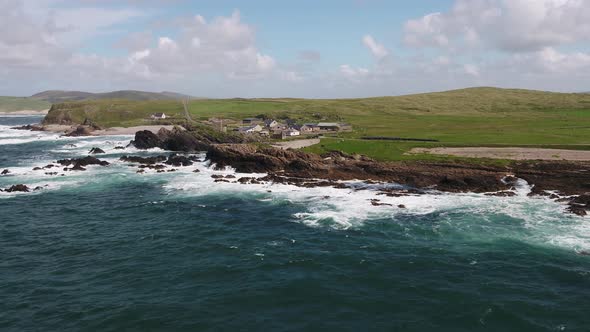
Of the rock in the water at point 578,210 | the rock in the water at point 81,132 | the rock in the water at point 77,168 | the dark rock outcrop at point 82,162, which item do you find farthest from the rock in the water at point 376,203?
the rock in the water at point 81,132

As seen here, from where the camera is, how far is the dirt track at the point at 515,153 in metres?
76.8

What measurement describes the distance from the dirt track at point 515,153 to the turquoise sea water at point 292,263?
60.6 ft

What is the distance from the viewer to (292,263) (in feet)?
123

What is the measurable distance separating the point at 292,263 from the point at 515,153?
63.3 meters

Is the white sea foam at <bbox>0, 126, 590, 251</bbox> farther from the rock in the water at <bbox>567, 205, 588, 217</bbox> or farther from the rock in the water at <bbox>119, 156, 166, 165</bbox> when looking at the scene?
the rock in the water at <bbox>119, 156, 166, 165</bbox>

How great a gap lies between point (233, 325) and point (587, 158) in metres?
74.8

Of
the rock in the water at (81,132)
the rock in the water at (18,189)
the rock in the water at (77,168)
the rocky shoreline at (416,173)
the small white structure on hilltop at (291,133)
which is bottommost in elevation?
the rock in the water at (18,189)

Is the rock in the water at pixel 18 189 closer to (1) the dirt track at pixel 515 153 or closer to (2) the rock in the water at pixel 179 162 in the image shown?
(2) the rock in the water at pixel 179 162

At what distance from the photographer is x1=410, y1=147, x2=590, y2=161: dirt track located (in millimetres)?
76750

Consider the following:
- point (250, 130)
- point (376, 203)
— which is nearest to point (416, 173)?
point (376, 203)

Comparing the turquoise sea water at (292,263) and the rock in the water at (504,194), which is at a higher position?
the rock in the water at (504,194)

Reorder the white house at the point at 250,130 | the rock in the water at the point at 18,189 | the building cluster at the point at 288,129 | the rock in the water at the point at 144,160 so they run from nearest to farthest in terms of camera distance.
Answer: the rock in the water at the point at 18,189, the rock in the water at the point at 144,160, the building cluster at the point at 288,129, the white house at the point at 250,130

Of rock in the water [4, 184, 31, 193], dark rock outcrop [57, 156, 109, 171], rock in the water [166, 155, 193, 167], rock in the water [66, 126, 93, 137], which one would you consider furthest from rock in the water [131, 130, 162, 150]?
rock in the water [4, 184, 31, 193]

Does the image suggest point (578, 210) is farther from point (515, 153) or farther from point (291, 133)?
point (291, 133)
